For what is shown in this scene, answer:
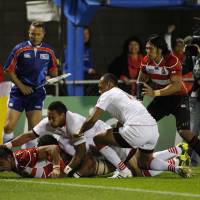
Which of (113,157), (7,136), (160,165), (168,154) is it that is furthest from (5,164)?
(168,154)

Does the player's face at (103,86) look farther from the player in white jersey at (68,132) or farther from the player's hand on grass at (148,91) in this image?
the player's hand on grass at (148,91)

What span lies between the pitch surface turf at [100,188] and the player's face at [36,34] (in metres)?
2.26

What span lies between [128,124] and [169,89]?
108 cm

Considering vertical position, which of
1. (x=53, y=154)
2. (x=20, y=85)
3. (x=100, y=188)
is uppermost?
(x=20, y=85)

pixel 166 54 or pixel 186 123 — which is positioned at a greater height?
pixel 166 54

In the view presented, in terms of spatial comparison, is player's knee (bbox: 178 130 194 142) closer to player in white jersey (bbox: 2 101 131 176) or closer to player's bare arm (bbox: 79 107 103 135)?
player in white jersey (bbox: 2 101 131 176)

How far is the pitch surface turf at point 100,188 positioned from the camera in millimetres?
12172

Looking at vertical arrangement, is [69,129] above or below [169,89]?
below

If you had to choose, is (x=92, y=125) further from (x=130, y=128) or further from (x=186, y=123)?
(x=186, y=123)

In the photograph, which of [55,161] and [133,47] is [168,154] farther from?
[133,47]

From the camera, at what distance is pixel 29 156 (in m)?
14.1

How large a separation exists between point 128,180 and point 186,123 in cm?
176

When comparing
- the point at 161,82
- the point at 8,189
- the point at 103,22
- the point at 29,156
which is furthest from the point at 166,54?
the point at 103,22

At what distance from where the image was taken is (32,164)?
14.2 m
